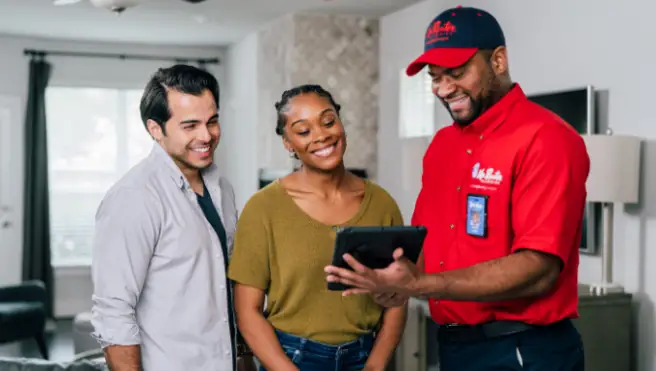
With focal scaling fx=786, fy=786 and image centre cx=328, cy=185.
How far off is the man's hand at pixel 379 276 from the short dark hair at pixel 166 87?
22.8 inches

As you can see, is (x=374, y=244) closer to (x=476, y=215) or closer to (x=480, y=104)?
(x=476, y=215)

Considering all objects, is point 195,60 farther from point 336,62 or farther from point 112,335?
point 112,335

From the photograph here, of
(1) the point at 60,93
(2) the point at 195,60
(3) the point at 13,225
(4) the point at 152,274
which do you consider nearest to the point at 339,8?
(2) the point at 195,60

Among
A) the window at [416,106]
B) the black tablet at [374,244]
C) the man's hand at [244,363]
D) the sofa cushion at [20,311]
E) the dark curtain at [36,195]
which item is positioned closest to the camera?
the black tablet at [374,244]

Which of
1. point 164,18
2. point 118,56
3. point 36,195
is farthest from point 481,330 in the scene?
point 118,56

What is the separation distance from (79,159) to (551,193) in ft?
23.2

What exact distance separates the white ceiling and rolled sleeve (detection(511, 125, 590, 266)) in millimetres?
4041

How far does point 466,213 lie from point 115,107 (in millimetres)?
6902

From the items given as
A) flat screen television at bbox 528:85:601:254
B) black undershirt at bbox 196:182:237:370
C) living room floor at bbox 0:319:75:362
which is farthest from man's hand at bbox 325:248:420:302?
living room floor at bbox 0:319:75:362

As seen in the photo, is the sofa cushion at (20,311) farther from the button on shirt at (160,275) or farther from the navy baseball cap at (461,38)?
the navy baseball cap at (461,38)

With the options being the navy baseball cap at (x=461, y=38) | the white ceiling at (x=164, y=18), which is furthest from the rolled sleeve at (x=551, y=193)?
the white ceiling at (x=164, y=18)

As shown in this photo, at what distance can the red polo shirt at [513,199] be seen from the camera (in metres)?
1.73

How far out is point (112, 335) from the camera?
170cm

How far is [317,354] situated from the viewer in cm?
177
